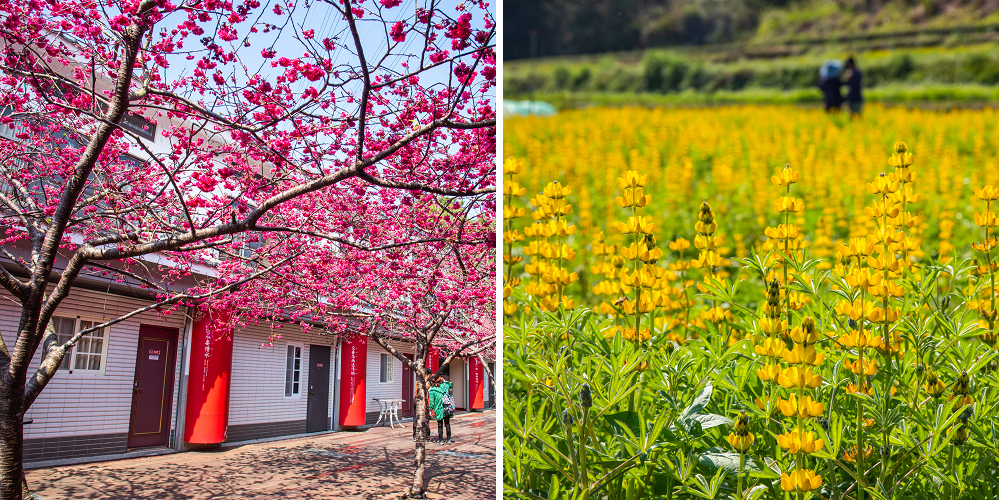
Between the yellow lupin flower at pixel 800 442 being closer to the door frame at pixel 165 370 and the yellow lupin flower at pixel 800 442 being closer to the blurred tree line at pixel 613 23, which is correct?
the blurred tree line at pixel 613 23

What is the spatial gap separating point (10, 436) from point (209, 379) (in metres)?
4.34

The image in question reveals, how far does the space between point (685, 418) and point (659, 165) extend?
14.8 feet

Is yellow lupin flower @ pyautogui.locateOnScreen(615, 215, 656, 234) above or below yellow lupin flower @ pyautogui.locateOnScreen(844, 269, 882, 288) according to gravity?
above

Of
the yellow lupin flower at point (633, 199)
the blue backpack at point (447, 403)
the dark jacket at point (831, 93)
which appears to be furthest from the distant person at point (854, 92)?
the yellow lupin flower at point (633, 199)

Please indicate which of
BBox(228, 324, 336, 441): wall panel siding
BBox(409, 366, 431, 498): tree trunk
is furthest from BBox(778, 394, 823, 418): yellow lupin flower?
BBox(228, 324, 336, 441): wall panel siding

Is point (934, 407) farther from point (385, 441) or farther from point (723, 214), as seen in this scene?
point (385, 441)

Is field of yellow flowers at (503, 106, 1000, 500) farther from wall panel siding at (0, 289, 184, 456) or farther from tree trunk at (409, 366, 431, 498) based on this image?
wall panel siding at (0, 289, 184, 456)

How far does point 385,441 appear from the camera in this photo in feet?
23.5

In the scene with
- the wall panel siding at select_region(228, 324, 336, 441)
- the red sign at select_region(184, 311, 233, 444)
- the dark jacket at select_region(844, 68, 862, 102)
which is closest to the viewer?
the dark jacket at select_region(844, 68, 862, 102)

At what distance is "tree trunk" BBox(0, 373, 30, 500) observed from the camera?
2.68 meters

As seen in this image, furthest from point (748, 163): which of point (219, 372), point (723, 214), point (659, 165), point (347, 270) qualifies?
point (219, 372)

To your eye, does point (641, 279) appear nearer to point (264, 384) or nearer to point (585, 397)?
point (585, 397)

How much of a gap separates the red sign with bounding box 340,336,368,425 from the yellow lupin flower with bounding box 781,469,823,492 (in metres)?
6.84

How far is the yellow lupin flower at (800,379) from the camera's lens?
2.51 feet
